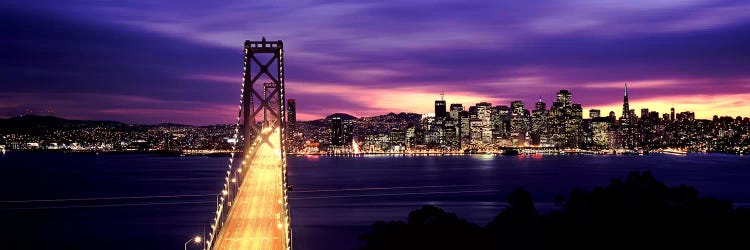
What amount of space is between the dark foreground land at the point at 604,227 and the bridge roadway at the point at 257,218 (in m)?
3.04

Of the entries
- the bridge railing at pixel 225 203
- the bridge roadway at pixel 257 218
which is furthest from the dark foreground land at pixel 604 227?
the bridge railing at pixel 225 203

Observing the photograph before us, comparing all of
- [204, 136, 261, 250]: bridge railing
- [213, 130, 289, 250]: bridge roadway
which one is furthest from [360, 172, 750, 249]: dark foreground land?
[204, 136, 261, 250]: bridge railing

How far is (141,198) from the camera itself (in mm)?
57688

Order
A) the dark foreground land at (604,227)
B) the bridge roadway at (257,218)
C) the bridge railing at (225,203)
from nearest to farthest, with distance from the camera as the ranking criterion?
the dark foreground land at (604,227) < the bridge roadway at (257,218) < the bridge railing at (225,203)

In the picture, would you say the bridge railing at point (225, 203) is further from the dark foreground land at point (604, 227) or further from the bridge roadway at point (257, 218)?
the dark foreground land at point (604, 227)

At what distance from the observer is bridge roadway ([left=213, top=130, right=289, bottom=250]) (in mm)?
23078

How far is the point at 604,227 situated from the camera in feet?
69.6

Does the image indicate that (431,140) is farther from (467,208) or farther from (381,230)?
(381,230)

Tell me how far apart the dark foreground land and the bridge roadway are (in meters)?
3.04

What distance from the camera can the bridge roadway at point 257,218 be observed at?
23078mm

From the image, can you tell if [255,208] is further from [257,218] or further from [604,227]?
[604,227]

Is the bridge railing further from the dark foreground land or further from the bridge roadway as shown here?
the dark foreground land

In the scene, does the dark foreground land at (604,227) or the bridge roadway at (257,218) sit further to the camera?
the bridge roadway at (257,218)

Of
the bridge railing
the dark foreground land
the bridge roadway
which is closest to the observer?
the dark foreground land
